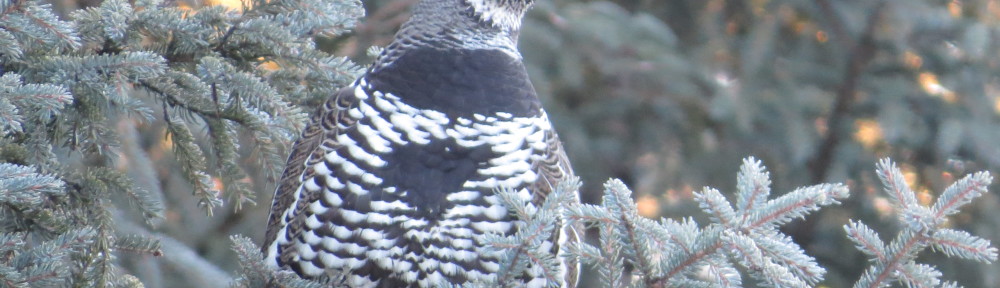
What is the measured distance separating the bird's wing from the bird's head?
1.58 ft

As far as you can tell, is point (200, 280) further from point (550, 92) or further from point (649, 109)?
point (649, 109)

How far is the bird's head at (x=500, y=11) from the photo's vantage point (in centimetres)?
306

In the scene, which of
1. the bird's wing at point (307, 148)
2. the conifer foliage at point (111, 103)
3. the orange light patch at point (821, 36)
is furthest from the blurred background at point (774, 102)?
the conifer foliage at point (111, 103)

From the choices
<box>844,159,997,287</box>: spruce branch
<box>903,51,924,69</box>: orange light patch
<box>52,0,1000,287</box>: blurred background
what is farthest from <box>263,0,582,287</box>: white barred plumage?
<box>903,51,924,69</box>: orange light patch

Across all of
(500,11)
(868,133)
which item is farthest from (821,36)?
(500,11)

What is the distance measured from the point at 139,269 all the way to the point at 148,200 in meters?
1.53

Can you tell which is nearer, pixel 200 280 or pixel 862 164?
pixel 200 280

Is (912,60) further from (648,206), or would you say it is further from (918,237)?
(918,237)

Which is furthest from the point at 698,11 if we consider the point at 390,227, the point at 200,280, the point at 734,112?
the point at 390,227

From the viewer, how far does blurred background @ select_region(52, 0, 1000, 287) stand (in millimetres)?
5094

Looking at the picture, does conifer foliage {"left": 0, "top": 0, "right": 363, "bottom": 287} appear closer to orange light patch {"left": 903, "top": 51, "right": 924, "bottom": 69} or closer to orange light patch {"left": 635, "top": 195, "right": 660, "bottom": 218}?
orange light patch {"left": 635, "top": 195, "right": 660, "bottom": 218}

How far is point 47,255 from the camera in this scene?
1.96 meters

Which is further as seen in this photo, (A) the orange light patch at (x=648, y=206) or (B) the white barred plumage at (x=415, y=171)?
(A) the orange light patch at (x=648, y=206)

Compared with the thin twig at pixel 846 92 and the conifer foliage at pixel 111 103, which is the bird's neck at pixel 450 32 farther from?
the thin twig at pixel 846 92
